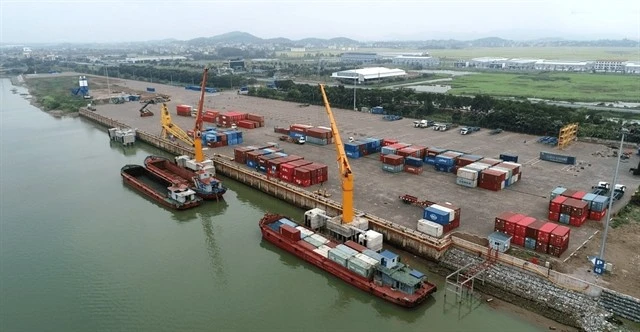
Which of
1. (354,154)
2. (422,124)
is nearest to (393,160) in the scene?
(354,154)

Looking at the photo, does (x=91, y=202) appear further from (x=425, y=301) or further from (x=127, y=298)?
(x=425, y=301)

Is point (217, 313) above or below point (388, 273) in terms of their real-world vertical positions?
below

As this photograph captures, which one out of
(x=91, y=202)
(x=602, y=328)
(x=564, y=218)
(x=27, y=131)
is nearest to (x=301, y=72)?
(x=27, y=131)

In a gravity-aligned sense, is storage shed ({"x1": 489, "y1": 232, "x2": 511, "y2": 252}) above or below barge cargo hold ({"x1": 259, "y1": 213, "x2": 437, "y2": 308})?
above

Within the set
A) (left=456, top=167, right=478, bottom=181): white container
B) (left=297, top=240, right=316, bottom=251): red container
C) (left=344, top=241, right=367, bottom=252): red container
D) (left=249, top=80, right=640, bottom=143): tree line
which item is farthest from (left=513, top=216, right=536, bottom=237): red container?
(left=249, top=80, right=640, bottom=143): tree line

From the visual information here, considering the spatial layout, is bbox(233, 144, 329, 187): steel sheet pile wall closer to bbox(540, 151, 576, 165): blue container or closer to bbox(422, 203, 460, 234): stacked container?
bbox(422, 203, 460, 234): stacked container

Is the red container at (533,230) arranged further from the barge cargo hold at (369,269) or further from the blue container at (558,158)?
the blue container at (558,158)
